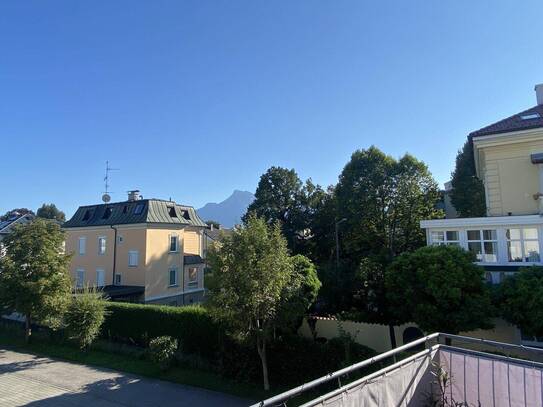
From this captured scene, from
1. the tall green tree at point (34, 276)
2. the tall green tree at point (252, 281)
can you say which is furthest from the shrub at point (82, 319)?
the tall green tree at point (252, 281)

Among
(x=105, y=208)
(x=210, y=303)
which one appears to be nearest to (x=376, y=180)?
(x=210, y=303)

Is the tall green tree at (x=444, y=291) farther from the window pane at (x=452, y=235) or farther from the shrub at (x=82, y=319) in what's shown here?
the shrub at (x=82, y=319)

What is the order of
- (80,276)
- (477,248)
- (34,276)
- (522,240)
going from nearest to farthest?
(522,240) → (477,248) → (34,276) → (80,276)

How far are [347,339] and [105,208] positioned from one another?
28252 millimetres

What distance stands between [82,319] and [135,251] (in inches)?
509

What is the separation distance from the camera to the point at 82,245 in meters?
33.9

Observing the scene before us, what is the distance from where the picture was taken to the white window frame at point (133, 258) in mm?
30919

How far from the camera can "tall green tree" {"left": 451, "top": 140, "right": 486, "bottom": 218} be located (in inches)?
1337

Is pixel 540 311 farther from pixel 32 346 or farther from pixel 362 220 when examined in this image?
pixel 32 346

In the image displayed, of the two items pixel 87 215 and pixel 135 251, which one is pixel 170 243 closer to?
pixel 135 251

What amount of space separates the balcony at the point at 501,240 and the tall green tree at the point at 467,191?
68.1 ft

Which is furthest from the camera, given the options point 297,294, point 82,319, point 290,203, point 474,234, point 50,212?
point 50,212

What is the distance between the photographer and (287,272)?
13352 millimetres

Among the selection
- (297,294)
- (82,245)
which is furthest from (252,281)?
(82,245)
